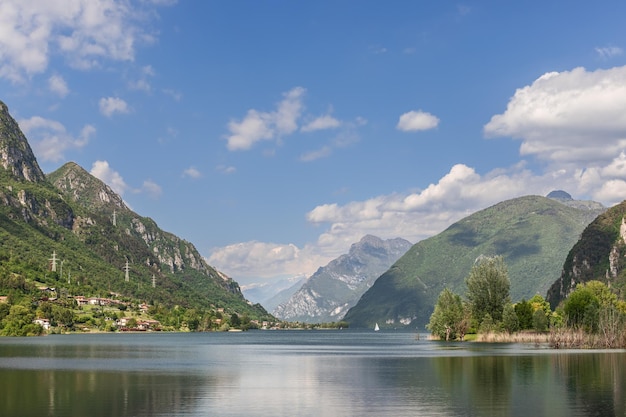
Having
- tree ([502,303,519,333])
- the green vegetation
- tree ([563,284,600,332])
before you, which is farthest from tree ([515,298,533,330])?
tree ([563,284,600,332])

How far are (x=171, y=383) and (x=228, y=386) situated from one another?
6.63m

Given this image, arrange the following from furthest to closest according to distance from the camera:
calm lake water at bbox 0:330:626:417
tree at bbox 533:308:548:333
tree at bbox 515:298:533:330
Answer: tree at bbox 515:298:533:330 → tree at bbox 533:308:548:333 → calm lake water at bbox 0:330:626:417

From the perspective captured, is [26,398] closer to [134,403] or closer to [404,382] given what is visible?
[134,403]

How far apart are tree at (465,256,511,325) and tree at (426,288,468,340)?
570 cm

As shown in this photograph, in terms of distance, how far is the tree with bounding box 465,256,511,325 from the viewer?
178250 mm

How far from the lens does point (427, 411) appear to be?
157ft

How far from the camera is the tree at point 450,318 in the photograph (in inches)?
7382

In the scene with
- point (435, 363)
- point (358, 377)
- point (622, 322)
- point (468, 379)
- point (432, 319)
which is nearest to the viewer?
point (468, 379)

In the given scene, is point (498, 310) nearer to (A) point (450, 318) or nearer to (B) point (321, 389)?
(A) point (450, 318)

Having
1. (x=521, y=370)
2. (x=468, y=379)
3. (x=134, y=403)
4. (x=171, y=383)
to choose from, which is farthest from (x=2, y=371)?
(x=521, y=370)

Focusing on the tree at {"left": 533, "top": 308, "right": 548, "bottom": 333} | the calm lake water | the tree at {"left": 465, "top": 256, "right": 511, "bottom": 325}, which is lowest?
the tree at {"left": 533, "top": 308, "right": 548, "bottom": 333}

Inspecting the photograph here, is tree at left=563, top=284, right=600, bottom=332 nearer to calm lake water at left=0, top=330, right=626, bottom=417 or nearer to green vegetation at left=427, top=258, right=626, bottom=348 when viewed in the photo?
green vegetation at left=427, top=258, right=626, bottom=348

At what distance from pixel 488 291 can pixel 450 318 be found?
569 inches

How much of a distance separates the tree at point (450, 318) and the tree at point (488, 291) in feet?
18.7
